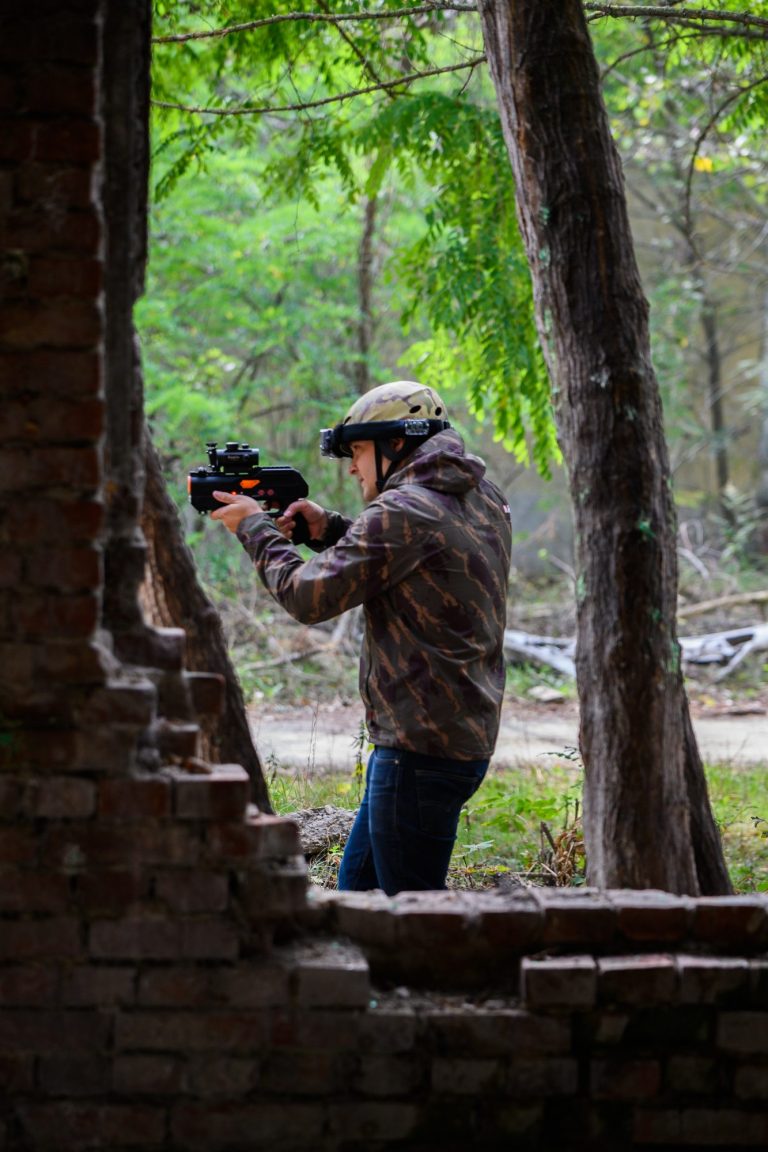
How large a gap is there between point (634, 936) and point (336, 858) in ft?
7.60

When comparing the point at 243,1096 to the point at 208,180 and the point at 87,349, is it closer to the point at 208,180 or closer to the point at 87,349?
the point at 87,349

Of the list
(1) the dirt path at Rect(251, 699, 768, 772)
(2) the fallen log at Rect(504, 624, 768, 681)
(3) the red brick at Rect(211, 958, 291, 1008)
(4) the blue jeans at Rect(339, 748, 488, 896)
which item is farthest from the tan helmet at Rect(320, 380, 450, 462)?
(2) the fallen log at Rect(504, 624, 768, 681)

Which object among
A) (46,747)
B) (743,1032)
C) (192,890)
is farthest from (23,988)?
(743,1032)

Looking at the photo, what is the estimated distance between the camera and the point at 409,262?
6.73 metres

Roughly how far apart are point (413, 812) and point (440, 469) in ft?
3.46

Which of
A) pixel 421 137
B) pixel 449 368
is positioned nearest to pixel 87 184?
pixel 421 137

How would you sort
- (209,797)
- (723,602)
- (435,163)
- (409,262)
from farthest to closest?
(723,602)
(409,262)
(435,163)
(209,797)

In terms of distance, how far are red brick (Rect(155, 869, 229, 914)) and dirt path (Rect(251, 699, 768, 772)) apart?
394cm

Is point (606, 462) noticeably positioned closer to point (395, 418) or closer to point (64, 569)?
point (395, 418)

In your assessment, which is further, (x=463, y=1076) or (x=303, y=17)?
(x=303, y=17)

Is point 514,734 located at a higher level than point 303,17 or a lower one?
lower

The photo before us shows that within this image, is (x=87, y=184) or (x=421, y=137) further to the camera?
(x=421, y=137)

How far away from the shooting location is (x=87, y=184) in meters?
2.65

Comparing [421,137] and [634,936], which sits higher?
[421,137]
